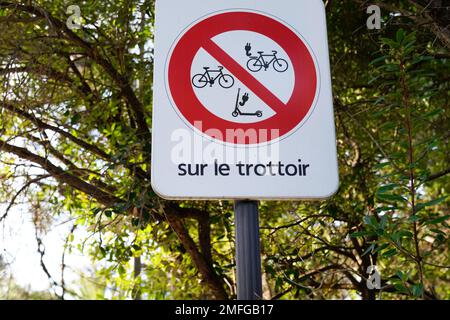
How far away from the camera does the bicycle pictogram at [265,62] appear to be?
64.9 inches

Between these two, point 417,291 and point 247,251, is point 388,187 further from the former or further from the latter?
point 247,251

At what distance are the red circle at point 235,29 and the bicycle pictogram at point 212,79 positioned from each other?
0.02 m

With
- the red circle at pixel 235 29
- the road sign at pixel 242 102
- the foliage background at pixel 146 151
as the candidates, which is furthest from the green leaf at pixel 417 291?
the foliage background at pixel 146 151

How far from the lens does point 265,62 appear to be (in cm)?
166

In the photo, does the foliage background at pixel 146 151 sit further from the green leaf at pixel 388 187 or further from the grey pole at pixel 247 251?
the grey pole at pixel 247 251

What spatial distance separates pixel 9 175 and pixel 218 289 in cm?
Result: 173

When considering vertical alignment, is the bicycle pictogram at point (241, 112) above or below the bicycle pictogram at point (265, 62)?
below

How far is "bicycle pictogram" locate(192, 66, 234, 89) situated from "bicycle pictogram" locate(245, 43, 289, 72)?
0.27 feet

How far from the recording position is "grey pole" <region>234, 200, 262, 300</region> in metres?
1.49

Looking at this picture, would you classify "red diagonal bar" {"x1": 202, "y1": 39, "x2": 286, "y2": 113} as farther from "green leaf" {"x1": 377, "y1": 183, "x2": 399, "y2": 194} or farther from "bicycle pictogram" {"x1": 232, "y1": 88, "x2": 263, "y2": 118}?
"green leaf" {"x1": 377, "y1": 183, "x2": 399, "y2": 194}

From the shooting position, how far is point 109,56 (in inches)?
170

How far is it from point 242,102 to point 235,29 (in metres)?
0.27

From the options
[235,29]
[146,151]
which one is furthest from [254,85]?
[146,151]
